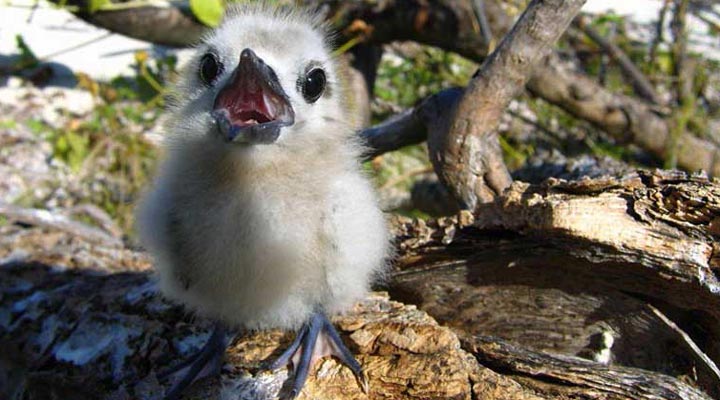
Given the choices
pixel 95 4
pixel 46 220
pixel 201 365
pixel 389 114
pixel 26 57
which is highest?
pixel 95 4

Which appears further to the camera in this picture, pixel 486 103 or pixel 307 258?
pixel 486 103

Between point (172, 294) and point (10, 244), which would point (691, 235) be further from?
point (10, 244)

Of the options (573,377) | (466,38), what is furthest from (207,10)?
(573,377)

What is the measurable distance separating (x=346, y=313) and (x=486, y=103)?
0.70 meters

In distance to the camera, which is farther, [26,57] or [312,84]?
[26,57]

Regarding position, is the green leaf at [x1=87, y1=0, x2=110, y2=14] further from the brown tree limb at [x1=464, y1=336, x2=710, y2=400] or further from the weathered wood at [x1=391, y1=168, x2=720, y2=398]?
the brown tree limb at [x1=464, y1=336, x2=710, y2=400]

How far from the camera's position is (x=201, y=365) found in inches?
64.6

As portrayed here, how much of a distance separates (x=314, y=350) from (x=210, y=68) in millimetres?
653

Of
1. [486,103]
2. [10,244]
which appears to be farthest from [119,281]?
[486,103]

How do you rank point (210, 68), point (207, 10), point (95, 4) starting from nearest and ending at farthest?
point (210, 68)
point (207, 10)
point (95, 4)

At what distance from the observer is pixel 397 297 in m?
1.96

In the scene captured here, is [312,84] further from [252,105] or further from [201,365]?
[201,365]

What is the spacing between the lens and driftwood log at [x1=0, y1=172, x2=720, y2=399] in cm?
148

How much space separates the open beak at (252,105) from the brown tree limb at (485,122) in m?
0.69
